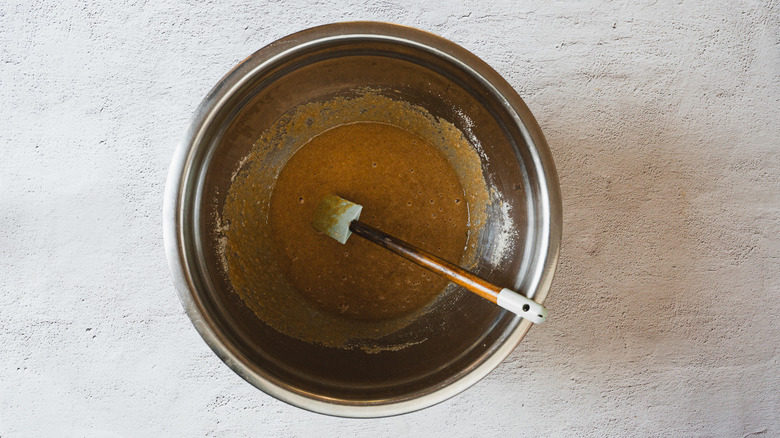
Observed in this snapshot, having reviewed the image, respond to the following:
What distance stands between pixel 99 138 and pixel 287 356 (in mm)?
810

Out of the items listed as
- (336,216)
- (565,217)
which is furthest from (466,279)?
(565,217)

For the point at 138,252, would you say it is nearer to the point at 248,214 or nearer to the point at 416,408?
the point at 248,214

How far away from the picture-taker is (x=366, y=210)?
1.16m

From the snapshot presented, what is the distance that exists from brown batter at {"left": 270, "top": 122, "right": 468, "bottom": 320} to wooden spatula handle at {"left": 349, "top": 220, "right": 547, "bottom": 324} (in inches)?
4.6

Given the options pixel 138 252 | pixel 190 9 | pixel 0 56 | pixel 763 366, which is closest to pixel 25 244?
pixel 138 252

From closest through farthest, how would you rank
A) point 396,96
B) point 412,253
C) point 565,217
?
1. point 412,253
2. point 396,96
3. point 565,217

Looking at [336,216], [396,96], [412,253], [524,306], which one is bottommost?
[524,306]

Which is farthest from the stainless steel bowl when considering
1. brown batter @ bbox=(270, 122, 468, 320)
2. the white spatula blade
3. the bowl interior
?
the white spatula blade

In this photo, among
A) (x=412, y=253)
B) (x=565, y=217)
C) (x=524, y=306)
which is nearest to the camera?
(x=524, y=306)

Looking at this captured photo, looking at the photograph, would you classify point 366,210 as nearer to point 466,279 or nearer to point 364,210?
point 364,210

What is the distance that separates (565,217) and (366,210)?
578mm

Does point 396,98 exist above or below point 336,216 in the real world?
above

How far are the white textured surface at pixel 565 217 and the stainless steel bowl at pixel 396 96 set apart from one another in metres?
0.33

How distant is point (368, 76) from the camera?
1.00m
